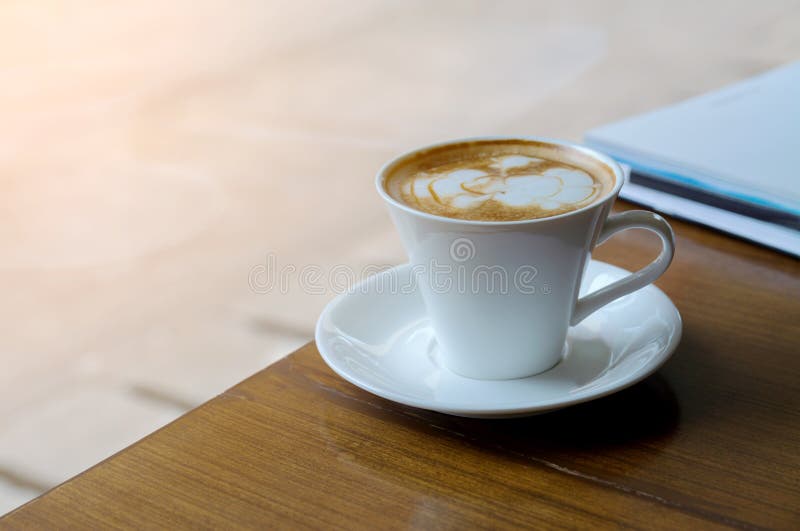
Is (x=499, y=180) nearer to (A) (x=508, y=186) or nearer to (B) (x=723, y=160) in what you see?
(A) (x=508, y=186)

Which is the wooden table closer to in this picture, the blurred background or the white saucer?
the white saucer

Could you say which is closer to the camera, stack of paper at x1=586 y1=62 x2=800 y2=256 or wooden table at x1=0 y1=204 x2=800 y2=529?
wooden table at x1=0 y1=204 x2=800 y2=529

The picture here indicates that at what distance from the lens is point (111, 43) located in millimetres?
2896

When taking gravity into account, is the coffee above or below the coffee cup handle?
above

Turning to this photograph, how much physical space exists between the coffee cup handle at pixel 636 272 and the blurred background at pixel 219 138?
0.58 feet

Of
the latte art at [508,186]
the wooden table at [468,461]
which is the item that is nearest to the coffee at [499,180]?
the latte art at [508,186]

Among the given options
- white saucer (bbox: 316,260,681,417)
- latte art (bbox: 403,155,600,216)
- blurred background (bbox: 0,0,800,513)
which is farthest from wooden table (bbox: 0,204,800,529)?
blurred background (bbox: 0,0,800,513)

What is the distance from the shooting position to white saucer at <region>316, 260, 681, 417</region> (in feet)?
1.53

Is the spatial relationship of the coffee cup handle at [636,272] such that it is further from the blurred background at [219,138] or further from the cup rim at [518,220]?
the blurred background at [219,138]

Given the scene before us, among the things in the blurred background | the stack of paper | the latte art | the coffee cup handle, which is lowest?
the blurred background

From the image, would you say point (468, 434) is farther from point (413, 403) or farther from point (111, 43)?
point (111, 43)

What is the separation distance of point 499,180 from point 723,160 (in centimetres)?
26

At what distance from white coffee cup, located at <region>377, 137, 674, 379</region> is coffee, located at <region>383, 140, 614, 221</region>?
1 centimetres

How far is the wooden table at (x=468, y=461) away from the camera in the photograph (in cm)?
42
